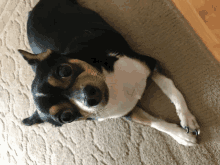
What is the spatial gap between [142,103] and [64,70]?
31.4 inches

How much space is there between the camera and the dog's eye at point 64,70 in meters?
0.81

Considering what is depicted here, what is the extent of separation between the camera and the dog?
81 centimetres

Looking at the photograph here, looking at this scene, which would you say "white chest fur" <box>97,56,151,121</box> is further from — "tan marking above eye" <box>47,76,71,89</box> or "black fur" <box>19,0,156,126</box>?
"tan marking above eye" <box>47,76,71,89</box>

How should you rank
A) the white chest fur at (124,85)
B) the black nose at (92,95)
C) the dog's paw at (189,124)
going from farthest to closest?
the dog's paw at (189,124) → the white chest fur at (124,85) → the black nose at (92,95)

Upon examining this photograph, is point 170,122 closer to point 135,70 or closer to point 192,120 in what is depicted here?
point 192,120

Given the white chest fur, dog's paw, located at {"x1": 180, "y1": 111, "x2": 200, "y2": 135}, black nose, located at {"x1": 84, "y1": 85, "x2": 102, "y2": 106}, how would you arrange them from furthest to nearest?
dog's paw, located at {"x1": 180, "y1": 111, "x2": 200, "y2": 135} < the white chest fur < black nose, located at {"x1": 84, "y1": 85, "x2": 102, "y2": 106}

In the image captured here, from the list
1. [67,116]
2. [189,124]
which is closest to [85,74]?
[67,116]

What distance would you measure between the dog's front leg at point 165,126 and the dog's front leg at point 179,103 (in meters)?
0.05

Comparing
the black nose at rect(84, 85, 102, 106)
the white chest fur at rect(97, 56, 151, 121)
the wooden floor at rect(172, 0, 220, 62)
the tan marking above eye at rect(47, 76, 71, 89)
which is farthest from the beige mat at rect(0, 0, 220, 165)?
the tan marking above eye at rect(47, 76, 71, 89)

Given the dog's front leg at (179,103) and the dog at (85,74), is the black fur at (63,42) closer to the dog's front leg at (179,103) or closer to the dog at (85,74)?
the dog at (85,74)

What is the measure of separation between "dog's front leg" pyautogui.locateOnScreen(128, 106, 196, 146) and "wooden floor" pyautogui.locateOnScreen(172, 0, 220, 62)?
614mm

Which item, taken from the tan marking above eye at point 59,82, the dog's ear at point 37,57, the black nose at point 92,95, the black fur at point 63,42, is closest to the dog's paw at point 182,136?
the black fur at point 63,42

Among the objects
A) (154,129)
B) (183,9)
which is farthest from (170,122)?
(183,9)

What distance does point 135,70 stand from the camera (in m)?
1.10
